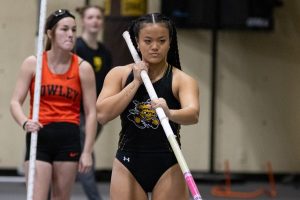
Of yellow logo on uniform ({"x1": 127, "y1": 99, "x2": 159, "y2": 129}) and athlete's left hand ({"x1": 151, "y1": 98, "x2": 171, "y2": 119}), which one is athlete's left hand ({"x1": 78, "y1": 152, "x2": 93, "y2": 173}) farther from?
athlete's left hand ({"x1": 151, "y1": 98, "x2": 171, "y2": 119})

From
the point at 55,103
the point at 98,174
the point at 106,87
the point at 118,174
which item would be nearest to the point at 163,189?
the point at 118,174

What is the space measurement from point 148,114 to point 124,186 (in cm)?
37

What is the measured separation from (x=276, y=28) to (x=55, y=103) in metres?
4.67

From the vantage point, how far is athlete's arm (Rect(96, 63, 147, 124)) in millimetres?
3650

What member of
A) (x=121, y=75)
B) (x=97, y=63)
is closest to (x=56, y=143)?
(x=121, y=75)

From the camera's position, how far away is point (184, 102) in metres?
3.71

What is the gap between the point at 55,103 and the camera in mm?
4719

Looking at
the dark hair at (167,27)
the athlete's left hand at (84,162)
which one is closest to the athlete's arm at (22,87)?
the athlete's left hand at (84,162)

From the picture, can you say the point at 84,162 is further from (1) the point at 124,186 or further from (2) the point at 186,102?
(2) the point at 186,102

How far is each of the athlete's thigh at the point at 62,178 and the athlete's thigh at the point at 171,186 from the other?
1066mm

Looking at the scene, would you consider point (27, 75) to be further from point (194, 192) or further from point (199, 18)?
point (199, 18)

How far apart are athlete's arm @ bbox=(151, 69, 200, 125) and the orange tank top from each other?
1.11 metres

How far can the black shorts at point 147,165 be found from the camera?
12.3ft

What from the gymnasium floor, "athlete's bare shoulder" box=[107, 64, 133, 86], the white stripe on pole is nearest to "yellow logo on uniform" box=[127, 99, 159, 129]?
"athlete's bare shoulder" box=[107, 64, 133, 86]
